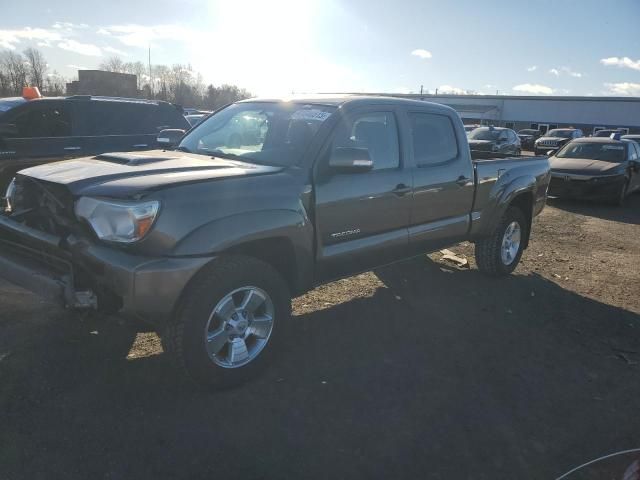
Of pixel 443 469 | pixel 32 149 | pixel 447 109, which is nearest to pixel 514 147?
pixel 447 109

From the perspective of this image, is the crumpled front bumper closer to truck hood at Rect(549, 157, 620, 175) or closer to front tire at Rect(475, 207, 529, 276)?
front tire at Rect(475, 207, 529, 276)

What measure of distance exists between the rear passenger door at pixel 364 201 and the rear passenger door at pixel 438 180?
183 millimetres

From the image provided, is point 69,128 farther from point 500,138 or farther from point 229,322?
point 500,138

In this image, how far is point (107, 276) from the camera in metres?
2.80

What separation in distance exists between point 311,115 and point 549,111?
61303mm

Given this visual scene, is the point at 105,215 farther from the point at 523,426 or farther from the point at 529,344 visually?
the point at 529,344

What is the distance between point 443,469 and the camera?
273 cm

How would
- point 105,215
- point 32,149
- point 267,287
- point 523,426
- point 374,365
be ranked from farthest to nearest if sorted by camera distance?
1. point 32,149
2. point 374,365
3. point 267,287
4. point 523,426
5. point 105,215

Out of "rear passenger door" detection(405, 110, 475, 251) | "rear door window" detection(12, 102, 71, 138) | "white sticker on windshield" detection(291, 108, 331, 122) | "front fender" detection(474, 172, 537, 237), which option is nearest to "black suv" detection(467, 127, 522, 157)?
"front fender" detection(474, 172, 537, 237)

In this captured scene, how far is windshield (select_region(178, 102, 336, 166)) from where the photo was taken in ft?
12.5

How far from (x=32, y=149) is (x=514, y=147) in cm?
1932

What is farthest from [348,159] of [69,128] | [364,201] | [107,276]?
[69,128]

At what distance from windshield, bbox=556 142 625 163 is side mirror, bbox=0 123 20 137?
1238 centimetres

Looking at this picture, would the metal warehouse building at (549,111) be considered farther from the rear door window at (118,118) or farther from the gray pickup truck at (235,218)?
the gray pickup truck at (235,218)
